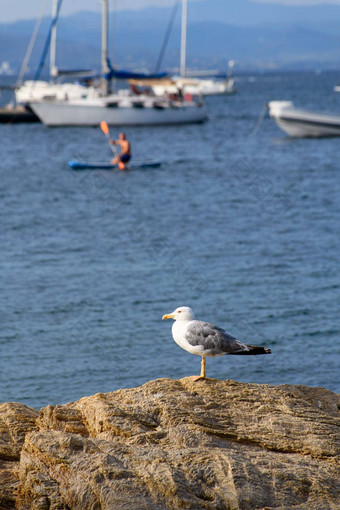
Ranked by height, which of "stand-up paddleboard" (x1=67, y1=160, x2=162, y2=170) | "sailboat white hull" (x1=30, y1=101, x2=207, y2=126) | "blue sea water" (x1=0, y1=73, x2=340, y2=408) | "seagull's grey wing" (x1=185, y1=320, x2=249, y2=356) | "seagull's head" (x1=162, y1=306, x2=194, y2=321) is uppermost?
"sailboat white hull" (x1=30, y1=101, x2=207, y2=126)

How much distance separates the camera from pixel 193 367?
1606 cm

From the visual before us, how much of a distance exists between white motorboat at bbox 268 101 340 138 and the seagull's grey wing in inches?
1853

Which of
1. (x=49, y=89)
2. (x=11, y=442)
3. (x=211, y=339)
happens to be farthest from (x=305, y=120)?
(x=11, y=442)

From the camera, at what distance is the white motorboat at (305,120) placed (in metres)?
55.2

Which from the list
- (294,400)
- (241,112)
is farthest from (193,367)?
(241,112)

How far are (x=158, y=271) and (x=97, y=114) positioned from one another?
44166mm

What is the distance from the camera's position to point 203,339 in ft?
30.3

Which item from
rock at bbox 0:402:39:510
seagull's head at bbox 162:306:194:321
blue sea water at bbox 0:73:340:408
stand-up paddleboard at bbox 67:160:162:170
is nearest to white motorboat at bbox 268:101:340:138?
blue sea water at bbox 0:73:340:408

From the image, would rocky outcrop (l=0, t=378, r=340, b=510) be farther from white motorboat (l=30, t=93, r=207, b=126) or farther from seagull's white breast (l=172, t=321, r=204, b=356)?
white motorboat (l=30, t=93, r=207, b=126)

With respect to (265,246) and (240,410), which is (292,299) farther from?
(240,410)

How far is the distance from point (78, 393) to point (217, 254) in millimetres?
10898

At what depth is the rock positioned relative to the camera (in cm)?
741

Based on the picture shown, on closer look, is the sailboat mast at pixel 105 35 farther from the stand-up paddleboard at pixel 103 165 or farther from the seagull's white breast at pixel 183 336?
the seagull's white breast at pixel 183 336

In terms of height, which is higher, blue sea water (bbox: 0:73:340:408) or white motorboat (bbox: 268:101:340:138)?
white motorboat (bbox: 268:101:340:138)
